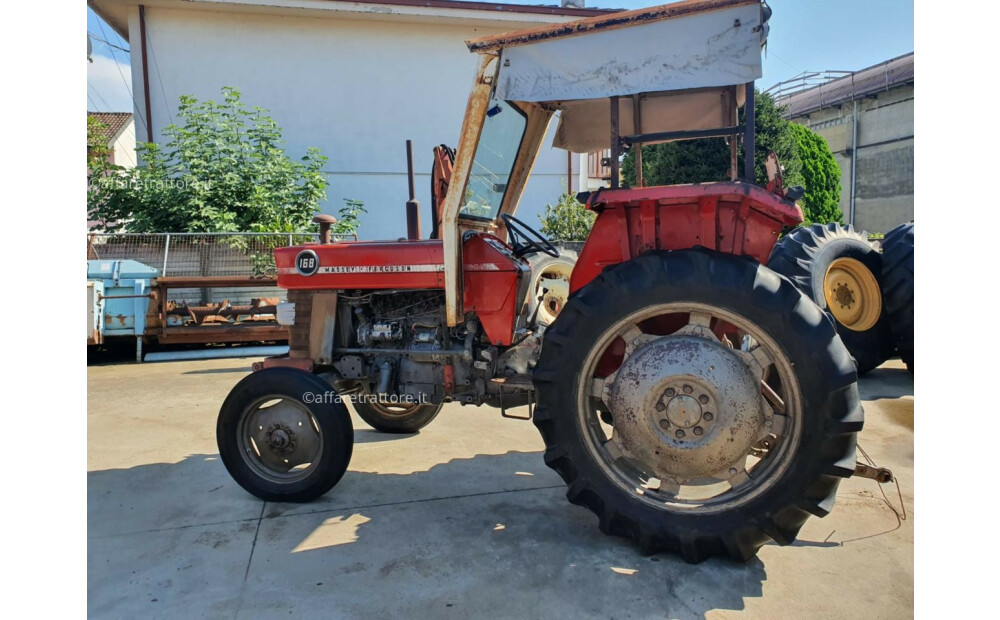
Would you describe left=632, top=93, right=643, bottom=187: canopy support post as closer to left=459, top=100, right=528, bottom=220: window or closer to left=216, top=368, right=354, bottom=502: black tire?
left=459, top=100, right=528, bottom=220: window

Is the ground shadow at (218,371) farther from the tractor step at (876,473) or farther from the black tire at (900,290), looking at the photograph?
the black tire at (900,290)

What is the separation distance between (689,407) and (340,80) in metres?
11.9

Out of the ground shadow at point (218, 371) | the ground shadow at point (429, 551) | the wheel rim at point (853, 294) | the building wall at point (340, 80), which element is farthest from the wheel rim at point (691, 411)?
the building wall at point (340, 80)

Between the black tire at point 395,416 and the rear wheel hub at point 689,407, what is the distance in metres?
1.99

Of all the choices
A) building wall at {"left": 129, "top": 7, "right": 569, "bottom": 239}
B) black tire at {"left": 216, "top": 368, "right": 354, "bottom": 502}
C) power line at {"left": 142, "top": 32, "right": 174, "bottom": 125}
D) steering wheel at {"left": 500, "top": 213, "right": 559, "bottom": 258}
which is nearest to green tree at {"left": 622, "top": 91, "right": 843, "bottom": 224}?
building wall at {"left": 129, "top": 7, "right": 569, "bottom": 239}

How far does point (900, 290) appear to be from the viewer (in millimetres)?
5871

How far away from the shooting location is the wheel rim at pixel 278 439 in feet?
10.9

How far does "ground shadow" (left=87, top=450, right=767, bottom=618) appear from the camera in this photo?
7.70 ft

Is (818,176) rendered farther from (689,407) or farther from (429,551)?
(429,551)

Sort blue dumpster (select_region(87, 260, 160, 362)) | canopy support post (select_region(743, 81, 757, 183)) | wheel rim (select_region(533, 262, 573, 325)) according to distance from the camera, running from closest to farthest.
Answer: canopy support post (select_region(743, 81, 757, 183)), wheel rim (select_region(533, 262, 573, 325)), blue dumpster (select_region(87, 260, 160, 362))

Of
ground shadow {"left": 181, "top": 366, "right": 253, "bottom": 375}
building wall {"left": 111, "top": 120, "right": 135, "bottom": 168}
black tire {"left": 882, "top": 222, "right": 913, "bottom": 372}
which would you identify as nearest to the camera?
black tire {"left": 882, "top": 222, "right": 913, "bottom": 372}

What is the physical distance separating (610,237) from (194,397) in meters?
4.64

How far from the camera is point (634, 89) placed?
2676 mm

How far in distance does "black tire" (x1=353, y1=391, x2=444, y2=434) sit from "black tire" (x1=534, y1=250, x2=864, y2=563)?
6.07 feet
